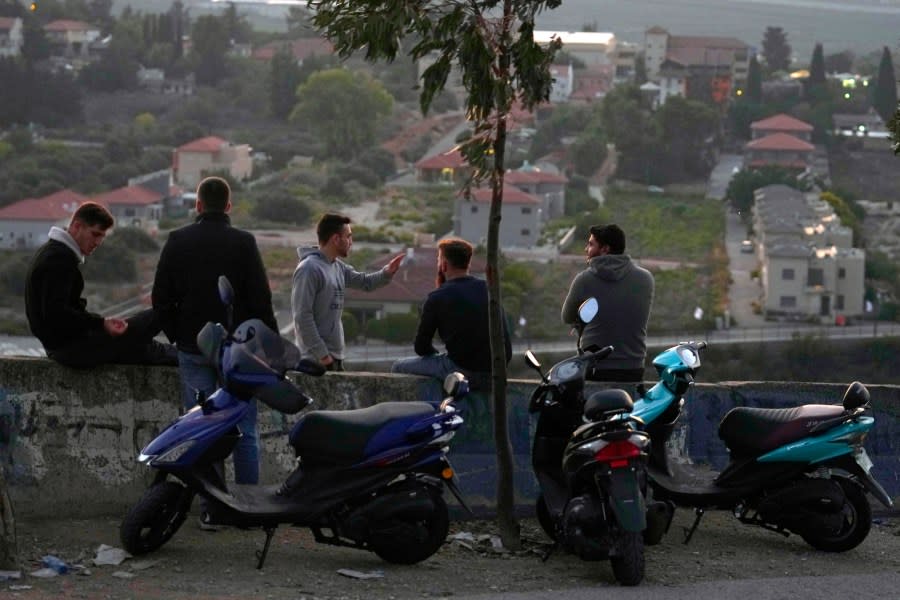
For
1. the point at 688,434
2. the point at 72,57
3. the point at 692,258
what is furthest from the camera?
the point at 72,57

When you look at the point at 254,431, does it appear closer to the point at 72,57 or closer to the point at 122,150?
the point at 122,150

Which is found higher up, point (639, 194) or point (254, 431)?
point (254, 431)

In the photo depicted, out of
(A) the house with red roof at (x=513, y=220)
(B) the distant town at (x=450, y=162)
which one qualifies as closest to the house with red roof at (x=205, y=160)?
(B) the distant town at (x=450, y=162)

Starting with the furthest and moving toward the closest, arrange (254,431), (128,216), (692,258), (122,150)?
(122,150), (128,216), (692,258), (254,431)

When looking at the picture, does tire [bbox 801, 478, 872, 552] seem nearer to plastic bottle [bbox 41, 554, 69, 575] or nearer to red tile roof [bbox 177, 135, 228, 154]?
plastic bottle [bbox 41, 554, 69, 575]

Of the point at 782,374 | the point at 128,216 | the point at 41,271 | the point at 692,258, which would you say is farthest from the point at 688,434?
the point at 128,216

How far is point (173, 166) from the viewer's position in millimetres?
104375

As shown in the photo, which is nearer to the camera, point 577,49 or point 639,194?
point 639,194

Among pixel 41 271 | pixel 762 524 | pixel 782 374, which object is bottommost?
pixel 782 374

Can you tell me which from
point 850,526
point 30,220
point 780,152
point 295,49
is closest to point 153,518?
point 850,526

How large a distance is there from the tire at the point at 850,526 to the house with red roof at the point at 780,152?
95.0 metres

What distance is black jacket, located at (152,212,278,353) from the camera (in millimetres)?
6902

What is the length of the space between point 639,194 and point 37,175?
30497mm

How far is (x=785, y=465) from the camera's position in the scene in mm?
6996
